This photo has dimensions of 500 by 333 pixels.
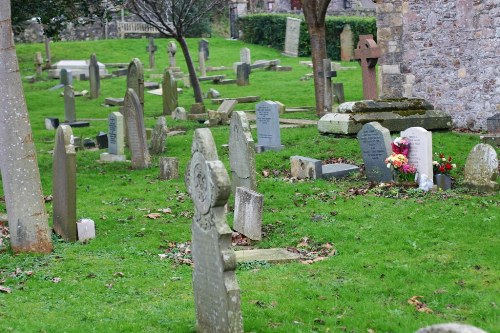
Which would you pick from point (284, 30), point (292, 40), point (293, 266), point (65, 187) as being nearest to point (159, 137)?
point (65, 187)

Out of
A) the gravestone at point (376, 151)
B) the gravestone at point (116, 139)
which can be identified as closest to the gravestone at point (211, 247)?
the gravestone at point (376, 151)

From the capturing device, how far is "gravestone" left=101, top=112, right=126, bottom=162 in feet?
62.1

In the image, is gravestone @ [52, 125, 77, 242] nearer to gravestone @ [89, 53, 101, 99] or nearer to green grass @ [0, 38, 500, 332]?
green grass @ [0, 38, 500, 332]

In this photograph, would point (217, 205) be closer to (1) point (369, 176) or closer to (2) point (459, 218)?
(2) point (459, 218)

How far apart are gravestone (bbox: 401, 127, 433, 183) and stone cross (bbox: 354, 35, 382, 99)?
7.95 m

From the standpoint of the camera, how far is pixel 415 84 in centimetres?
2247

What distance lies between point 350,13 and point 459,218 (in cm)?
4592

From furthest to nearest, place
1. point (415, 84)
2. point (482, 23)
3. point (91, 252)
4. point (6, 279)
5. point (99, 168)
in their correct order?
point (415, 84) → point (482, 23) → point (99, 168) → point (91, 252) → point (6, 279)

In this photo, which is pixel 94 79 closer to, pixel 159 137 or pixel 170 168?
pixel 159 137

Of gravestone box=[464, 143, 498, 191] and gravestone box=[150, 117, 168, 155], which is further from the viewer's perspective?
gravestone box=[150, 117, 168, 155]

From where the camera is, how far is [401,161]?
14.7 meters

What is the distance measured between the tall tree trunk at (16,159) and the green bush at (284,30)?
34054 millimetres

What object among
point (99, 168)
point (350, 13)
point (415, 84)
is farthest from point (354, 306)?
point (350, 13)

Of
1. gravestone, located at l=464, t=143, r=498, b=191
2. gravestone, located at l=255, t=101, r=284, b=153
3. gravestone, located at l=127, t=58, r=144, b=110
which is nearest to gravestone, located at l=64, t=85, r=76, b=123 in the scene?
gravestone, located at l=127, t=58, r=144, b=110
